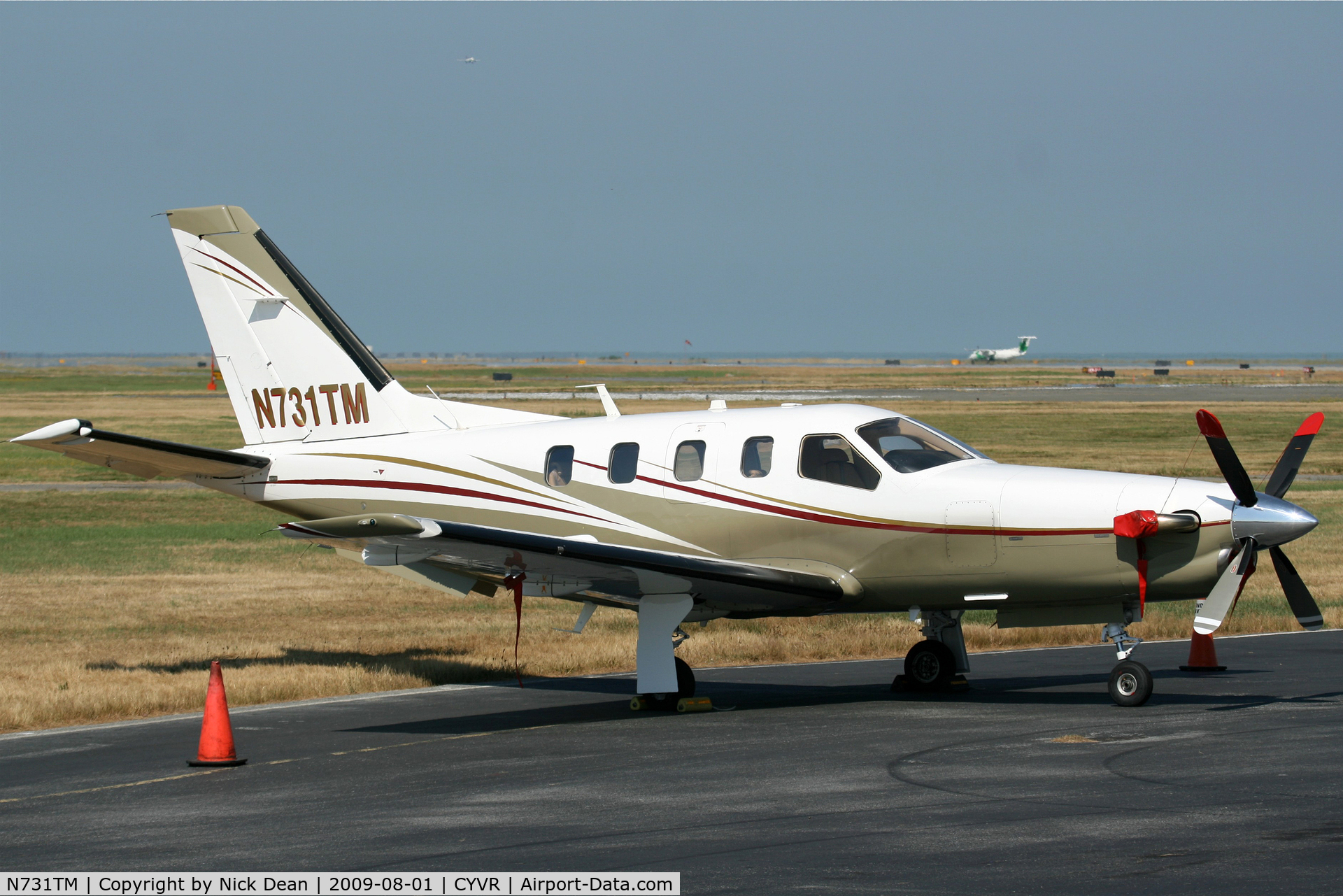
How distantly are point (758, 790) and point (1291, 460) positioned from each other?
6665 mm

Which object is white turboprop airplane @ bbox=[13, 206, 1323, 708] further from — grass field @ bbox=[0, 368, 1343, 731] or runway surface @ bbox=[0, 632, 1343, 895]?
grass field @ bbox=[0, 368, 1343, 731]

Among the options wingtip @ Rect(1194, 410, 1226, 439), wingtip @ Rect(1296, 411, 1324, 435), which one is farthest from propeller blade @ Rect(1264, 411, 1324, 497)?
wingtip @ Rect(1194, 410, 1226, 439)

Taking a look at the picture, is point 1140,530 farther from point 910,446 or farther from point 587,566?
point 587,566

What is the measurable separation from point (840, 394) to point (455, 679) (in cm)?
7852

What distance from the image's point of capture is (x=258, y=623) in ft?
65.2

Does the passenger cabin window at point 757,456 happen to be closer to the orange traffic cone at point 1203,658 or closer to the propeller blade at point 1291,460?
the propeller blade at point 1291,460

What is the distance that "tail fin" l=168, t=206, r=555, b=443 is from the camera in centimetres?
1669

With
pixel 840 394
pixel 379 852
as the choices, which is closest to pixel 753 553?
pixel 379 852

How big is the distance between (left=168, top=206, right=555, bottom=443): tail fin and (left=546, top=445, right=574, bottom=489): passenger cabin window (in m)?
1.61

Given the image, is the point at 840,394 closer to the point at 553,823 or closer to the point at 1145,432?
the point at 1145,432

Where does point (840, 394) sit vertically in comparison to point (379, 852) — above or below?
above

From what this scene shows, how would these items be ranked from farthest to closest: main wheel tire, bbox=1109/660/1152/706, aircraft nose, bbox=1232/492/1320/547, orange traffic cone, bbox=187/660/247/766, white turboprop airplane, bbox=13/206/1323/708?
main wheel tire, bbox=1109/660/1152/706 < white turboprop airplane, bbox=13/206/1323/708 < aircraft nose, bbox=1232/492/1320/547 < orange traffic cone, bbox=187/660/247/766

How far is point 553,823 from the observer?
346 inches

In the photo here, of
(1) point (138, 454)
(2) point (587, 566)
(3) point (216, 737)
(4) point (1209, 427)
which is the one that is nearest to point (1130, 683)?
(4) point (1209, 427)
